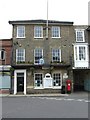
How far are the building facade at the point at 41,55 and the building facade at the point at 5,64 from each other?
2.59 ft

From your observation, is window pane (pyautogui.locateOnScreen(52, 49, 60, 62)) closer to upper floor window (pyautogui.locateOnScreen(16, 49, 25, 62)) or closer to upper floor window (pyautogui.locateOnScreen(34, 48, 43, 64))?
upper floor window (pyautogui.locateOnScreen(34, 48, 43, 64))

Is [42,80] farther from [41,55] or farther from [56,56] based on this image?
[56,56]

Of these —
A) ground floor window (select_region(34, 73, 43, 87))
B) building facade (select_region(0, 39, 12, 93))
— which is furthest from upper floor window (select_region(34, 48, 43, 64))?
building facade (select_region(0, 39, 12, 93))

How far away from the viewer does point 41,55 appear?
3441cm

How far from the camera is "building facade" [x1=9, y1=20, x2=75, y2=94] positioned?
34.0 metres

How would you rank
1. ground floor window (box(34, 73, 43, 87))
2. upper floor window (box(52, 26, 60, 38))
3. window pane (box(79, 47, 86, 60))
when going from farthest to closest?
upper floor window (box(52, 26, 60, 38)) < window pane (box(79, 47, 86, 60)) < ground floor window (box(34, 73, 43, 87))

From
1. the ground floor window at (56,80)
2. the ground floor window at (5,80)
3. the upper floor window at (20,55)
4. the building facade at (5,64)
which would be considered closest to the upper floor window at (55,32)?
the upper floor window at (20,55)

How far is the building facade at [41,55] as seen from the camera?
34.0m

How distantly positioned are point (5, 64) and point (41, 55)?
4.61 meters

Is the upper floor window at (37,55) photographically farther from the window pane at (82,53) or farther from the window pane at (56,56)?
the window pane at (82,53)

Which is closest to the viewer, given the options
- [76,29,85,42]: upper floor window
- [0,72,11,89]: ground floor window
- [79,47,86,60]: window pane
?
[0,72,11,89]: ground floor window

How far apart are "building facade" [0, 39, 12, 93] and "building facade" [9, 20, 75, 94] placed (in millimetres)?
790

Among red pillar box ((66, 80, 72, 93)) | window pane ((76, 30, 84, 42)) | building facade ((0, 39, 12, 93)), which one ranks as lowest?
red pillar box ((66, 80, 72, 93))

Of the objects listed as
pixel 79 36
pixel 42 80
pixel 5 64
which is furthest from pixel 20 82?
pixel 79 36
